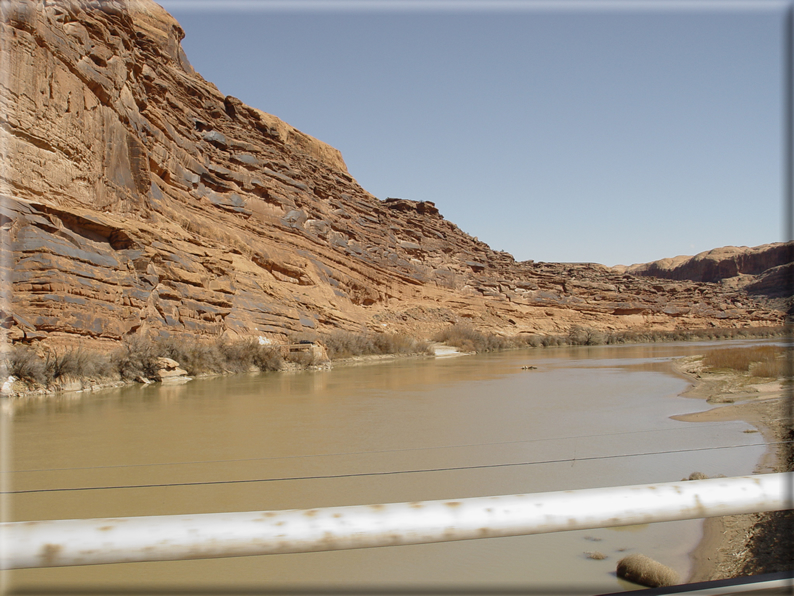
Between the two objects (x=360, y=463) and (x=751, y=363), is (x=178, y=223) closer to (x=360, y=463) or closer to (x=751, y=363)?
(x=360, y=463)

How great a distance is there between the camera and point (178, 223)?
80.4 ft

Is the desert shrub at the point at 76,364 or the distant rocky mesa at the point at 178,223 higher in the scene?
the distant rocky mesa at the point at 178,223

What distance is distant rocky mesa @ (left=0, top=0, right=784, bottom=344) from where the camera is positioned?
14930 mm

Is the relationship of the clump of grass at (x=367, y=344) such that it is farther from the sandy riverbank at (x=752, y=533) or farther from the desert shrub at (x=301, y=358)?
the sandy riverbank at (x=752, y=533)

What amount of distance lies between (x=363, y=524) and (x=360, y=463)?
5.40 metres

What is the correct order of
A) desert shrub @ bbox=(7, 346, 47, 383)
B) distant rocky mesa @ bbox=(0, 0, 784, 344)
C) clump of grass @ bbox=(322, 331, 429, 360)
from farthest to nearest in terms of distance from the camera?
1. clump of grass @ bbox=(322, 331, 429, 360)
2. distant rocky mesa @ bbox=(0, 0, 784, 344)
3. desert shrub @ bbox=(7, 346, 47, 383)

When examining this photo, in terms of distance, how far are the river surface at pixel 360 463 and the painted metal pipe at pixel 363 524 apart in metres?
0.99

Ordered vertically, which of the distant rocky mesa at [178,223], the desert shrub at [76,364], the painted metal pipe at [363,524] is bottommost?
the desert shrub at [76,364]

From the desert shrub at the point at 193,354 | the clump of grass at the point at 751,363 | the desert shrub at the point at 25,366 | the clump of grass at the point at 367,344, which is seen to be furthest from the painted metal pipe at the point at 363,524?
the clump of grass at the point at 367,344

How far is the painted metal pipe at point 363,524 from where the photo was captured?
1.18 m

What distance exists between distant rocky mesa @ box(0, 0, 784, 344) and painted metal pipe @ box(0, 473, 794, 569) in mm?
13873

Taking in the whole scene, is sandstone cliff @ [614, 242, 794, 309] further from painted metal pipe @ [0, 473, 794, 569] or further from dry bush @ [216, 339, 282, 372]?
painted metal pipe @ [0, 473, 794, 569]

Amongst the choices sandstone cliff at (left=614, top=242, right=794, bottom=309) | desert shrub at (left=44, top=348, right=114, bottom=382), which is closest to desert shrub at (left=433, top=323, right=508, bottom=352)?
desert shrub at (left=44, top=348, right=114, bottom=382)

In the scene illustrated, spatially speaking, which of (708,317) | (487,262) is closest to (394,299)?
(487,262)
